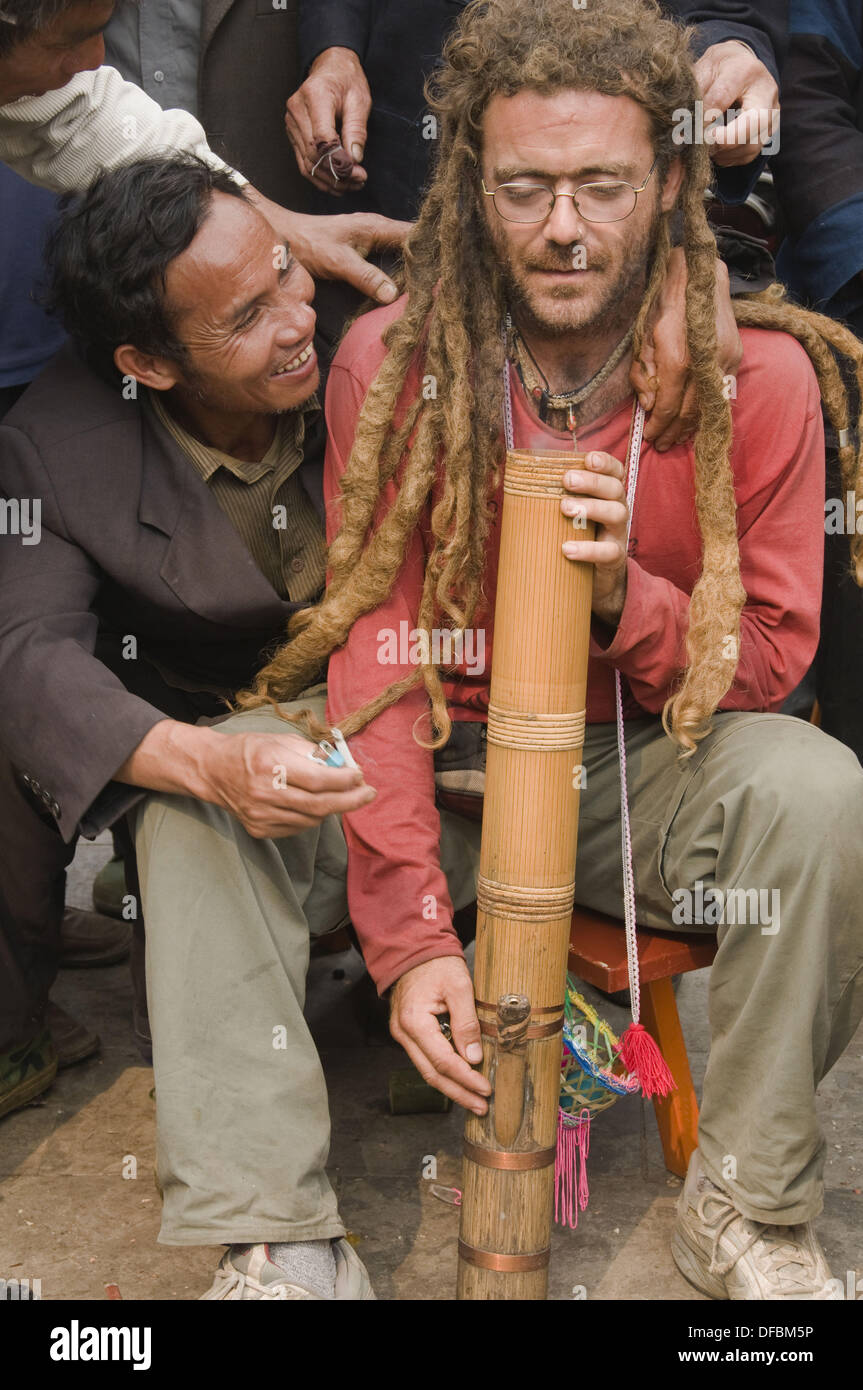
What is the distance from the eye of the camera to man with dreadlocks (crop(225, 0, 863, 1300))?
269cm

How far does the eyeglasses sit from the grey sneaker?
5.48ft

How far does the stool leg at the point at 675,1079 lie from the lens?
3.16m

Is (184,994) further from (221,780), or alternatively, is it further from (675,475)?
(675,475)

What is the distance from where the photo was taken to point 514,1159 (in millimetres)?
2594

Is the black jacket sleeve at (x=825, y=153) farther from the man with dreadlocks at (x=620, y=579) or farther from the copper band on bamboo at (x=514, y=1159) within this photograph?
the copper band on bamboo at (x=514, y=1159)

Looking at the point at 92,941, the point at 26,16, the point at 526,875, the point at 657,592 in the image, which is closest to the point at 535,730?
the point at 526,875

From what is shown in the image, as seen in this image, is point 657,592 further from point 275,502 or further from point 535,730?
point 275,502

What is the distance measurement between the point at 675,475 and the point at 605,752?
0.54 m

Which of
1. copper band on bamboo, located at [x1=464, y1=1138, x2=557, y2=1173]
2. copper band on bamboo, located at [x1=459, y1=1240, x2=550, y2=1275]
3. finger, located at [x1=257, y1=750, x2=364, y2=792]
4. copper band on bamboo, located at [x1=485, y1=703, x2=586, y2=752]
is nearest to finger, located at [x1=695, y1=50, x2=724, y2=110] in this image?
copper band on bamboo, located at [x1=485, y1=703, x2=586, y2=752]

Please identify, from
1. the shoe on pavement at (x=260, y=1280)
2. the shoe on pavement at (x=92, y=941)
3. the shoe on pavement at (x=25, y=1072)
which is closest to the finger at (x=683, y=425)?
the shoe on pavement at (x=260, y=1280)

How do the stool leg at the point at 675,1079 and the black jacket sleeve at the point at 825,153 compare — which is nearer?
the stool leg at the point at 675,1079

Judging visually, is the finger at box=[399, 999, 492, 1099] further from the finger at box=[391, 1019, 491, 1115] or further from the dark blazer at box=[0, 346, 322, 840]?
the dark blazer at box=[0, 346, 322, 840]

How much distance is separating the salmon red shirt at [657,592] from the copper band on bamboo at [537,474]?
419 mm

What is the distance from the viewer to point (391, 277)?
3350mm
